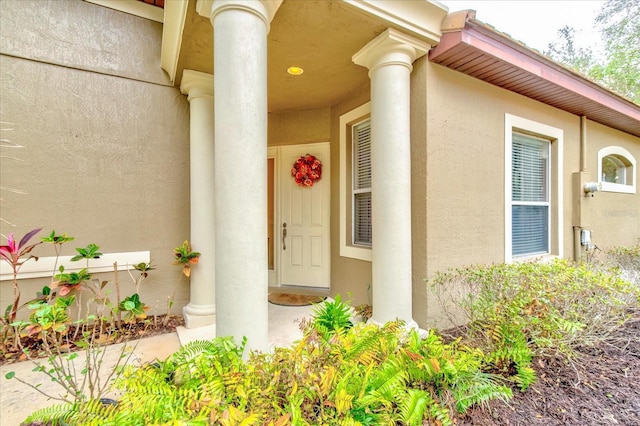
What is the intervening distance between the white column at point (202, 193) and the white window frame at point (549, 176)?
12.4ft

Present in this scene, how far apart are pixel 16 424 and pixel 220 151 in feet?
7.65

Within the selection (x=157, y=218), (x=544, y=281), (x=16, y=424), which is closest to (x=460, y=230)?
(x=544, y=281)

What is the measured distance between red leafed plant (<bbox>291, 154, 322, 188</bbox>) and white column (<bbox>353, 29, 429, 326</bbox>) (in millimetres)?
1942

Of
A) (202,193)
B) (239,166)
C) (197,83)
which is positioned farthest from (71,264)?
(239,166)

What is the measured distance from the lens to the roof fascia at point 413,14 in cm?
256

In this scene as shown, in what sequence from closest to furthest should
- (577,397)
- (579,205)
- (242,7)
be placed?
(242,7)
(577,397)
(579,205)

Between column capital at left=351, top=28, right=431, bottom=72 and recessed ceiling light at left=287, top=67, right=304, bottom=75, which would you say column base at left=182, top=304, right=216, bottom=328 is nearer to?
recessed ceiling light at left=287, top=67, right=304, bottom=75

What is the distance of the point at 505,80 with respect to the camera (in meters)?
3.58

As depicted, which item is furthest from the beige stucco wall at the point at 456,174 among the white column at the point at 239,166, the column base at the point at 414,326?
the white column at the point at 239,166

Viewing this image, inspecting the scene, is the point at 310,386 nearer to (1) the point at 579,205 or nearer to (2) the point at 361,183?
(2) the point at 361,183

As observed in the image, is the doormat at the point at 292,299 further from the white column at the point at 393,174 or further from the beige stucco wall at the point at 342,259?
the white column at the point at 393,174

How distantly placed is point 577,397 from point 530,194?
295 cm

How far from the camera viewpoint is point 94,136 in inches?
135

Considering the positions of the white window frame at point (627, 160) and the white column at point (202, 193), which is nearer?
the white column at point (202, 193)
